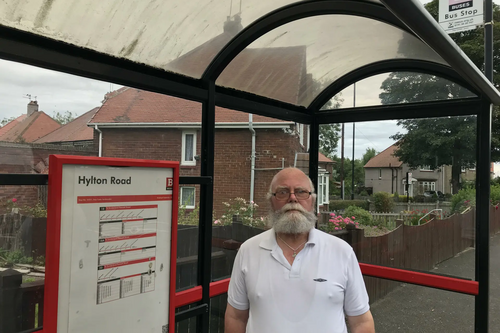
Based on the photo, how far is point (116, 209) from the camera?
229 centimetres

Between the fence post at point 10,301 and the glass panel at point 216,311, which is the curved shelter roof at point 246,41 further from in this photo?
the glass panel at point 216,311

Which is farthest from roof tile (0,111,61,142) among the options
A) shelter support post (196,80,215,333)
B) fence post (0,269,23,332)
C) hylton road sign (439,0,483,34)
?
hylton road sign (439,0,483,34)

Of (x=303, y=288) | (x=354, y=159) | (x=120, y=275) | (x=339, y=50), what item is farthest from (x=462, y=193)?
(x=120, y=275)

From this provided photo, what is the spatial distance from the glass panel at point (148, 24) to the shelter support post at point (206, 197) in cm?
33

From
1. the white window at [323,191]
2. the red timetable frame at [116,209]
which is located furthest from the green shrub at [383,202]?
the red timetable frame at [116,209]

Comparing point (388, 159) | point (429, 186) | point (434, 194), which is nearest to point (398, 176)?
point (388, 159)

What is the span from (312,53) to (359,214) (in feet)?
7.12

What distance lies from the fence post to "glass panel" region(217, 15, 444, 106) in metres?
2.17

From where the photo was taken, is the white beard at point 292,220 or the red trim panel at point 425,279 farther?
the red trim panel at point 425,279

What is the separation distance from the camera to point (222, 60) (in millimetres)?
3035

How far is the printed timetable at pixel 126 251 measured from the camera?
2.23 m

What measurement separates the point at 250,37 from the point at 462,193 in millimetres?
2585

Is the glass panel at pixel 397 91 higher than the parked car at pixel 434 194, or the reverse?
the glass panel at pixel 397 91

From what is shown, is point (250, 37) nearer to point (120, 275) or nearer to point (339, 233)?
point (120, 275)
